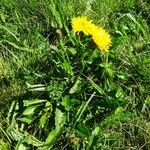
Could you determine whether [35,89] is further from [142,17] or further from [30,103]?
[142,17]

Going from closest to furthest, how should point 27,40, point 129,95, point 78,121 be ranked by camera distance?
point 78,121
point 129,95
point 27,40

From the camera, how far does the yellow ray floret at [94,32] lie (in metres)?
2.43

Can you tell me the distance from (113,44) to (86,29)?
0.21 meters

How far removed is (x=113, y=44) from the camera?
2611 mm

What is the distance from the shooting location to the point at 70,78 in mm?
2473

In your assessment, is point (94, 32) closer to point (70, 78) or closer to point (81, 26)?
point (81, 26)

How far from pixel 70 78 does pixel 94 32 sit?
27cm

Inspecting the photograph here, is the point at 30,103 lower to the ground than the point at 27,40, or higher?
lower

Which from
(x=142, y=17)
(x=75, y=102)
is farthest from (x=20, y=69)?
(x=142, y=17)

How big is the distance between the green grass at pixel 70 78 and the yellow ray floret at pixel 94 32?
0.06m

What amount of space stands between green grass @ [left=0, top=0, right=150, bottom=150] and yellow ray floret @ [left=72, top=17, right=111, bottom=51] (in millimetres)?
64

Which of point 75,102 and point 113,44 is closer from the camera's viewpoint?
point 75,102

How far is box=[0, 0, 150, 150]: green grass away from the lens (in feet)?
7.62

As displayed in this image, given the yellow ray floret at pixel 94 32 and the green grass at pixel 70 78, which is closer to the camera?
the green grass at pixel 70 78
